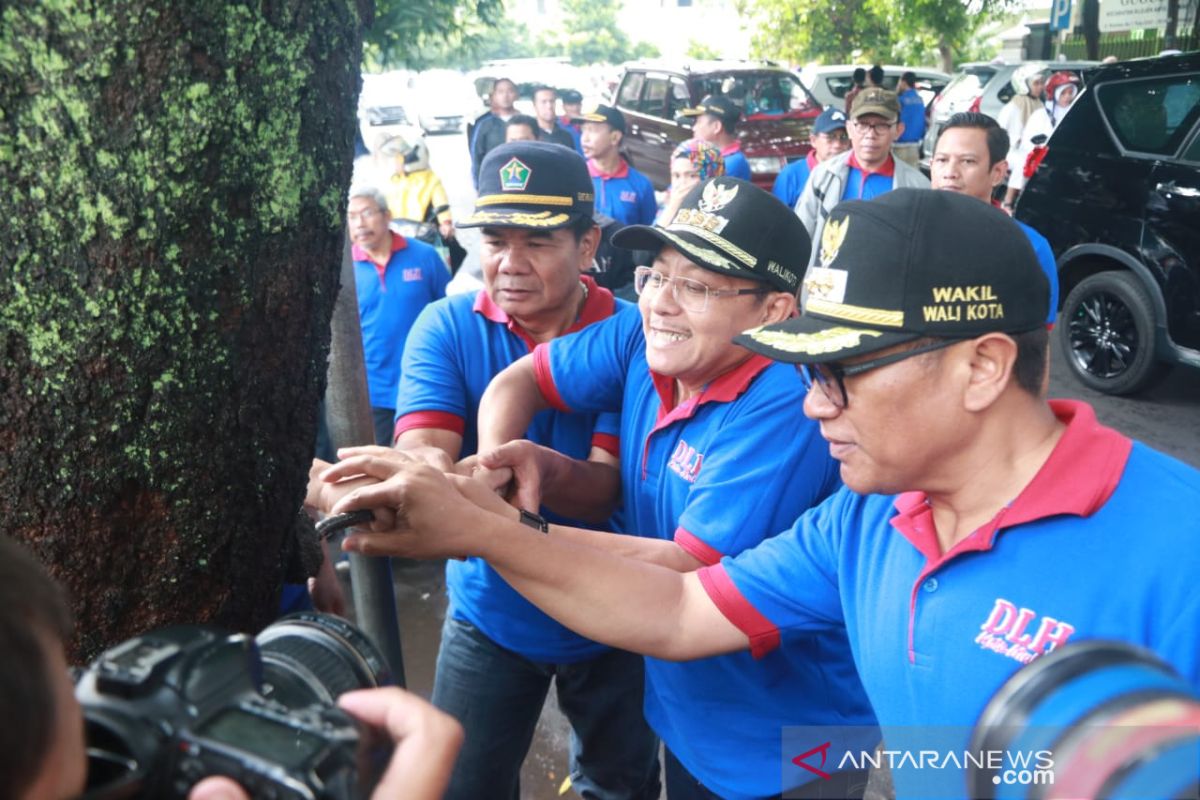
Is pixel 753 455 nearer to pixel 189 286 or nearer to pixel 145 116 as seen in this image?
pixel 189 286

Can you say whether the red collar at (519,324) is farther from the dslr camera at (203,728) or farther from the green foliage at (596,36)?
the green foliage at (596,36)

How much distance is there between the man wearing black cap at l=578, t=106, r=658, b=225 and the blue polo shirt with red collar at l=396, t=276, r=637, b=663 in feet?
12.6

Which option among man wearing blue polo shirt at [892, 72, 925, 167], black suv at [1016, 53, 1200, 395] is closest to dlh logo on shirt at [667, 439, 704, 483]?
black suv at [1016, 53, 1200, 395]

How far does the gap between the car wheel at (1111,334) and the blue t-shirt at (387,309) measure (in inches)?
193

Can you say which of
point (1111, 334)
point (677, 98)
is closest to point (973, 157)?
point (1111, 334)

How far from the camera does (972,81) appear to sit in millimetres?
16484

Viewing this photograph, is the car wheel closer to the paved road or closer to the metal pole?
the paved road

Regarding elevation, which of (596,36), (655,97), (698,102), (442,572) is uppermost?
(596,36)

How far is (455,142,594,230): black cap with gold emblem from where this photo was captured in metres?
2.90

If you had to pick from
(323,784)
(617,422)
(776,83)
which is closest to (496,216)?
(617,422)

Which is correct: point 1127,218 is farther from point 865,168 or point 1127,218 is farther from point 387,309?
point 387,309

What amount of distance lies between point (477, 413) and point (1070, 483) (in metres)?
1.80

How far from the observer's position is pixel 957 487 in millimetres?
1579

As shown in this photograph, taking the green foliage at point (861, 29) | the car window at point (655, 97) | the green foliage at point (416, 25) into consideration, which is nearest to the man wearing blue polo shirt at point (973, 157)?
the green foliage at point (416, 25)
